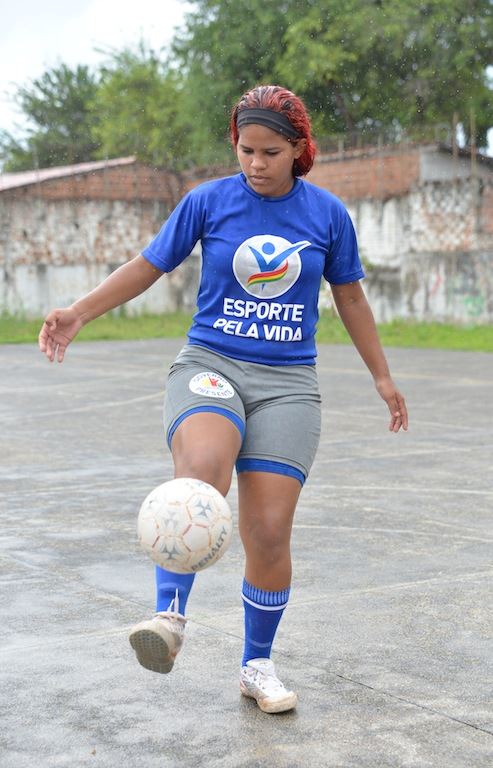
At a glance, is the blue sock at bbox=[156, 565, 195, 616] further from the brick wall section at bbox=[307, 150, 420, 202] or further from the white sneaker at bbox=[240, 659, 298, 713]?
the brick wall section at bbox=[307, 150, 420, 202]

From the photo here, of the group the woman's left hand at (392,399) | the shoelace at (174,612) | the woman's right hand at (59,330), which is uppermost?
the woman's right hand at (59,330)

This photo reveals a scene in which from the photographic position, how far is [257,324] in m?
4.22

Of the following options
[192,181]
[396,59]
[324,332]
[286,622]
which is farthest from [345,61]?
[286,622]

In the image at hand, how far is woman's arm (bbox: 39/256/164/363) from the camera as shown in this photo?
4238 mm

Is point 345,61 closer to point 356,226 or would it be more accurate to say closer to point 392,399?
point 356,226

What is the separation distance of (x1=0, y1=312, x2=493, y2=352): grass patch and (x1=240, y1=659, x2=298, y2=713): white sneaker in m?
20.1

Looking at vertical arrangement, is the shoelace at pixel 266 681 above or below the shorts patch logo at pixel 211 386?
below

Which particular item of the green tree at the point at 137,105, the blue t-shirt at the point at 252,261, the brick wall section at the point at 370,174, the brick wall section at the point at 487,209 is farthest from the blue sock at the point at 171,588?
the green tree at the point at 137,105

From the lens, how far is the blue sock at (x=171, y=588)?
389 centimetres

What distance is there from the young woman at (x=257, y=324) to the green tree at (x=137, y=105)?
54.6 meters

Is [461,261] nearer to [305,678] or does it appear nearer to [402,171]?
[402,171]

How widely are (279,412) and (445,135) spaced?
32948mm

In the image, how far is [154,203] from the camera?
38.9 m

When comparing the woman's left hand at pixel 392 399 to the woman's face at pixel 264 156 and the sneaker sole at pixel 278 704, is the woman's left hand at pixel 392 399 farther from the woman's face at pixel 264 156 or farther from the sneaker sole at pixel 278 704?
the sneaker sole at pixel 278 704
